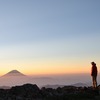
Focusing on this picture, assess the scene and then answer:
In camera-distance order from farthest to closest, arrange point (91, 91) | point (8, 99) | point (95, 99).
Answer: point (91, 91) < point (95, 99) < point (8, 99)

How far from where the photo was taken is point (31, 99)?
27812mm

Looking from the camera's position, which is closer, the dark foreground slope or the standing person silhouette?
the dark foreground slope

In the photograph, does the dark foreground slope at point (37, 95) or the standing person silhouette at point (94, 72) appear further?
the standing person silhouette at point (94, 72)

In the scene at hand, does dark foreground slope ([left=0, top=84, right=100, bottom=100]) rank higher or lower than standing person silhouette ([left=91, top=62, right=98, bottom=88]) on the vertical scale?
lower

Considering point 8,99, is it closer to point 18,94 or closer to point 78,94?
point 18,94

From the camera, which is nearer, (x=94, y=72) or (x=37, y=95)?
(x=37, y=95)

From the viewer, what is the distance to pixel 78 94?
30531 mm

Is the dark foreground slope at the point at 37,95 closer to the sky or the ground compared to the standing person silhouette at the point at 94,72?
closer to the ground

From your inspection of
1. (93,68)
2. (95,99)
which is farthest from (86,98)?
(93,68)

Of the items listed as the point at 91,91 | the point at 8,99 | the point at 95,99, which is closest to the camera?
the point at 8,99

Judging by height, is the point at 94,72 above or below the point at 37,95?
above

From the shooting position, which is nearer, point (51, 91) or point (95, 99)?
point (95, 99)

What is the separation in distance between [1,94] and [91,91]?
8.79m

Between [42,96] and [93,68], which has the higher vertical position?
[93,68]
